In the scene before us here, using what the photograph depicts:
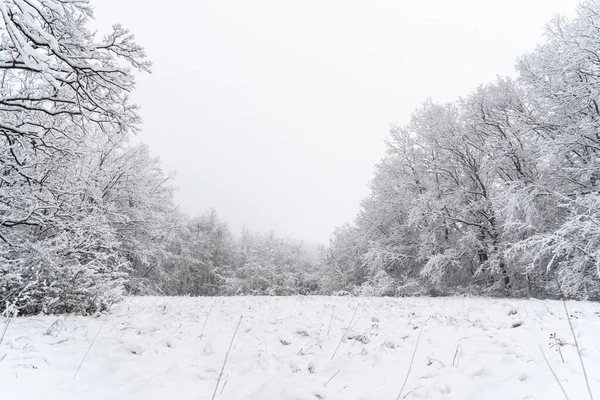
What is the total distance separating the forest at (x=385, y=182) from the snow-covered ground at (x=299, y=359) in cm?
145

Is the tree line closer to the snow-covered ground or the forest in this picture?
the forest

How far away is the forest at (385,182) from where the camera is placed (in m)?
5.88

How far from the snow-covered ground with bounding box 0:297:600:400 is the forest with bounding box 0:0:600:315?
4.75ft

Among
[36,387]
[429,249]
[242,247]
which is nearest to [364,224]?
[429,249]

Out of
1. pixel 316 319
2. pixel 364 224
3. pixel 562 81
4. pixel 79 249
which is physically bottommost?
pixel 316 319

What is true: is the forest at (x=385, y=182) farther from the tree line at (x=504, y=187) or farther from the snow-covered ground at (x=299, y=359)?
the snow-covered ground at (x=299, y=359)

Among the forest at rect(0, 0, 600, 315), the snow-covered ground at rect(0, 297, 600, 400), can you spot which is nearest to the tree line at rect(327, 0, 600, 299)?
the forest at rect(0, 0, 600, 315)

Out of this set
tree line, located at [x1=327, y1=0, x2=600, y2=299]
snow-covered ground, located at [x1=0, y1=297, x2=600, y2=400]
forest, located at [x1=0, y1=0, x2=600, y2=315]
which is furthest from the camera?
tree line, located at [x1=327, y1=0, x2=600, y2=299]

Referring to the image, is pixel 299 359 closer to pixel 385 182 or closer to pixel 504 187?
pixel 504 187

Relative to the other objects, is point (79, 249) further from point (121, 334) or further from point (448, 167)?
point (448, 167)

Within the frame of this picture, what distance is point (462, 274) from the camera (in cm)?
1598

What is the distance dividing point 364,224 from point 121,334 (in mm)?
17702

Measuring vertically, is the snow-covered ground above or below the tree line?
below

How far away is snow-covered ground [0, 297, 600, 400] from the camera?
9.82 feet
